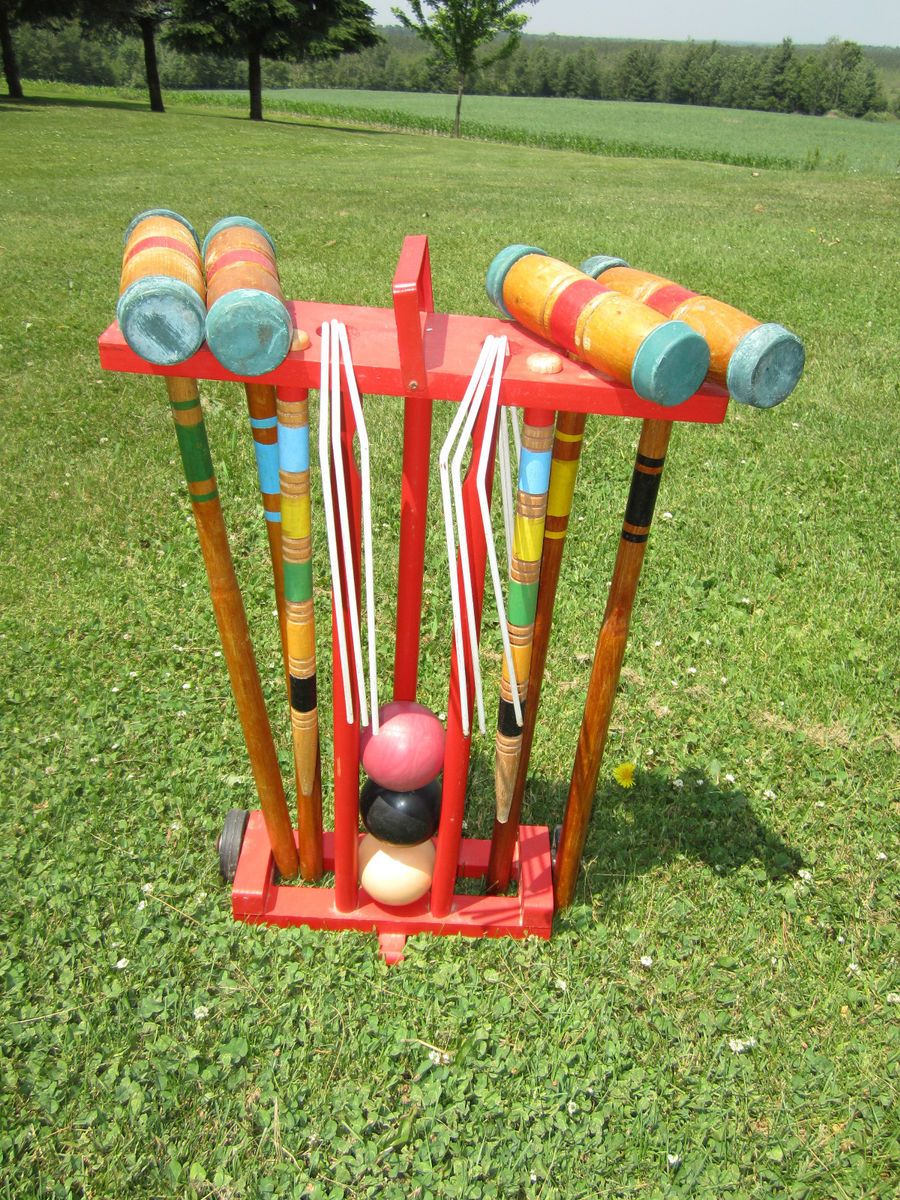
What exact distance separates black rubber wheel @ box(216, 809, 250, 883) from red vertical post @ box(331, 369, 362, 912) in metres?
0.38

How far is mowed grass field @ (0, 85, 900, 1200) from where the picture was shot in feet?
7.79

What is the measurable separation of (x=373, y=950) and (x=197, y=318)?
1.93m

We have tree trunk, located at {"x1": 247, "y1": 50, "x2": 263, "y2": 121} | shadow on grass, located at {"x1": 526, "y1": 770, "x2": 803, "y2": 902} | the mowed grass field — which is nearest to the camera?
the mowed grass field

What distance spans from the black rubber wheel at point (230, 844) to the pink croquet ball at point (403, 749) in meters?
0.69

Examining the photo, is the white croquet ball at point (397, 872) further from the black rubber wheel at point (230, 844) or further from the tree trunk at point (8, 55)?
the tree trunk at point (8, 55)

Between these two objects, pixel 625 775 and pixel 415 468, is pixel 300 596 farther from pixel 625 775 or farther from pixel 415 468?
pixel 625 775

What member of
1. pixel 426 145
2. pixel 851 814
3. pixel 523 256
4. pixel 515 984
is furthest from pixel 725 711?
pixel 426 145

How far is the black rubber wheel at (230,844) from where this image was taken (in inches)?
117

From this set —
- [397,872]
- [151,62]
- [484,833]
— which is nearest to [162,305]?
Answer: [397,872]

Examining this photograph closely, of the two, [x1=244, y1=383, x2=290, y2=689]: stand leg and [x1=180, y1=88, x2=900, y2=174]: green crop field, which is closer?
[x1=244, y1=383, x2=290, y2=689]: stand leg

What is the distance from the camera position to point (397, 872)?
9.03ft

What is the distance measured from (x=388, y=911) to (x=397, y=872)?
7.9 inches

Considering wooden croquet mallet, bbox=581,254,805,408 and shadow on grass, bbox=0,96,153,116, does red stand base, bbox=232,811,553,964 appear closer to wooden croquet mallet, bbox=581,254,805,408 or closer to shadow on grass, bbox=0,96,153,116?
wooden croquet mallet, bbox=581,254,805,408

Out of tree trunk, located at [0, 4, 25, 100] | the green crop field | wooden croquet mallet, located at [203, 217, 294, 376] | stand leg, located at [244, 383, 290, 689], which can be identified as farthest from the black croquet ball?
tree trunk, located at [0, 4, 25, 100]
